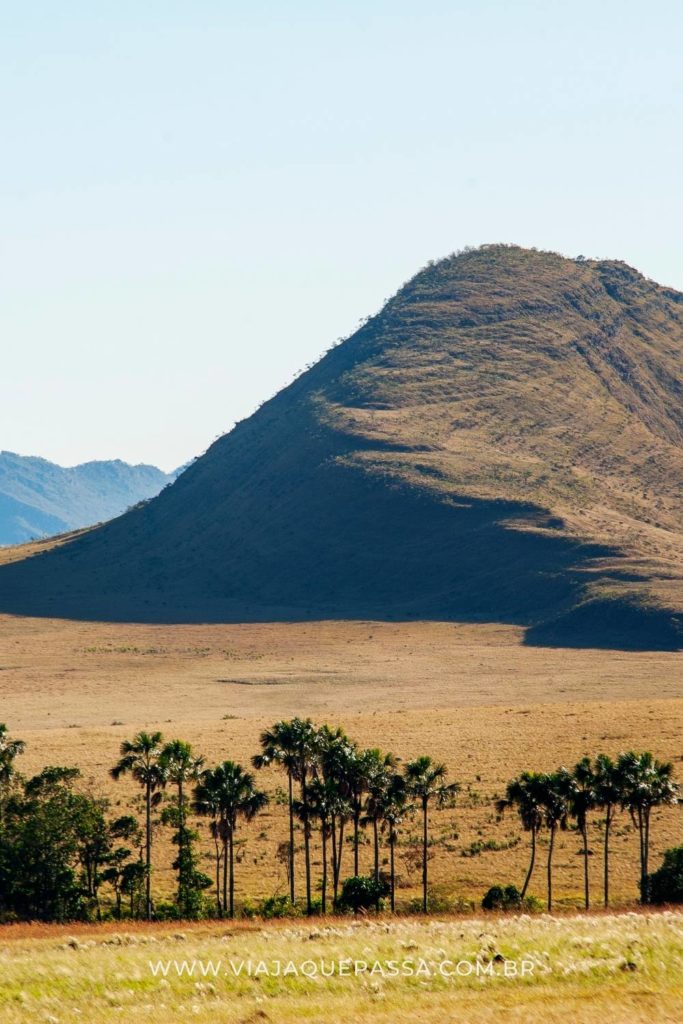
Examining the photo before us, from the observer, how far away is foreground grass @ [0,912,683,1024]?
1106 inches

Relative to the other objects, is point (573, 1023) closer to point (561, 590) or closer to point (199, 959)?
point (199, 959)

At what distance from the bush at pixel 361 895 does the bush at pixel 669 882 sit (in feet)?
39.2

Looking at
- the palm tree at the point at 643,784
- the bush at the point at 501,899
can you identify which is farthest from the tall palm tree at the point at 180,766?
the palm tree at the point at 643,784

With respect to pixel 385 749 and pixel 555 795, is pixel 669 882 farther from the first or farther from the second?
pixel 385 749

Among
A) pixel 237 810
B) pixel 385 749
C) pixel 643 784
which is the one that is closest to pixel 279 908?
pixel 237 810

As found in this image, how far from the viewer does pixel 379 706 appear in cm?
12750

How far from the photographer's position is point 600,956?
31.9 metres

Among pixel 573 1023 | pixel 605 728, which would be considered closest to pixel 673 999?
pixel 573 1023

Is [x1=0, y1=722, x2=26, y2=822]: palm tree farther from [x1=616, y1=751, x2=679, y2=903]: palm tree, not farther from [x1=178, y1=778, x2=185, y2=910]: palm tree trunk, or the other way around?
[x1=616, y1=751, x2=679, y2=903]: palm tree

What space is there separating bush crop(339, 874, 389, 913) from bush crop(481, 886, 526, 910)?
192 inches

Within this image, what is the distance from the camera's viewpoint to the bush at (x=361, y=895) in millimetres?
56406

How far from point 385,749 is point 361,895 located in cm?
4078

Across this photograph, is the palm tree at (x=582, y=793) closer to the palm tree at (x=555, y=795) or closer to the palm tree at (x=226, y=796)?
the palm tree at (x=555, y=795)

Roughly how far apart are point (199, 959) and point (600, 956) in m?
10.5
